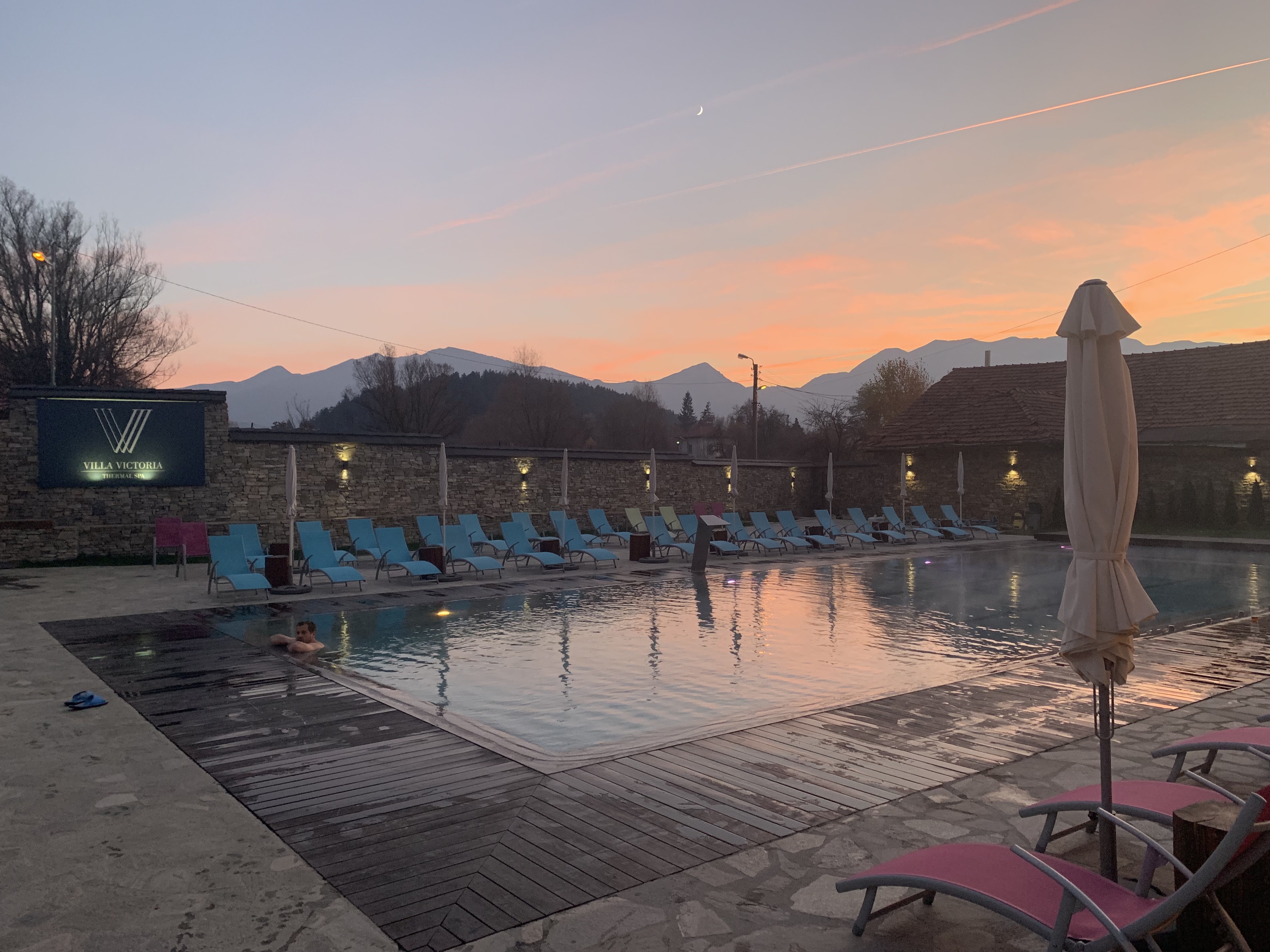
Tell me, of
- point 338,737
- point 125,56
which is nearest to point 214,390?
point 125,56

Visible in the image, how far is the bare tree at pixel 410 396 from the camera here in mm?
61750

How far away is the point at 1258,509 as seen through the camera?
2217 cm

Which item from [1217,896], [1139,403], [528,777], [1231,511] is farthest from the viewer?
[1139,403]

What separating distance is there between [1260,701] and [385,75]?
614 inches

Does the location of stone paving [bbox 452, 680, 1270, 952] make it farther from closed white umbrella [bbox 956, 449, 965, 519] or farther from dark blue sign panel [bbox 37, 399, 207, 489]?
closed white umbrella [bbox 956, 449, 965, 519]

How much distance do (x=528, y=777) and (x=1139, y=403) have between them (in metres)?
27.5

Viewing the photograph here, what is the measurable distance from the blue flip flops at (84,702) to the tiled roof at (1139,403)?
24944 millimetres

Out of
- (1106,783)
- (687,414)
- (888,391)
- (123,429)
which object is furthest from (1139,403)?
(687,414)

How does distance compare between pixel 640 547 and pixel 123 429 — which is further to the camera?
pixel 640 547

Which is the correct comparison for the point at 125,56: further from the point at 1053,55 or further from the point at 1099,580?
the point at 1099,580

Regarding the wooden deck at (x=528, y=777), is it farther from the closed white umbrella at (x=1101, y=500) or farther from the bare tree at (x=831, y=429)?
the bare tree at (x=831, y=429)

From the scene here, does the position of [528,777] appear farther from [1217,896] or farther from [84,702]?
[84,702]

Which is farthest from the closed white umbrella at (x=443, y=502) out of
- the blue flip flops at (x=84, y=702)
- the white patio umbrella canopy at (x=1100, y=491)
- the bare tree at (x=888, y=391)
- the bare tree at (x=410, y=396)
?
the bare tree at (x=888, y=391)

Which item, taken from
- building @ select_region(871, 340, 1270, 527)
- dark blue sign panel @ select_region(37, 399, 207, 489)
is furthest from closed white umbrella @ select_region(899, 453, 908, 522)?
dark blue sign panel @ select_region(37, 399, 207, 489)
